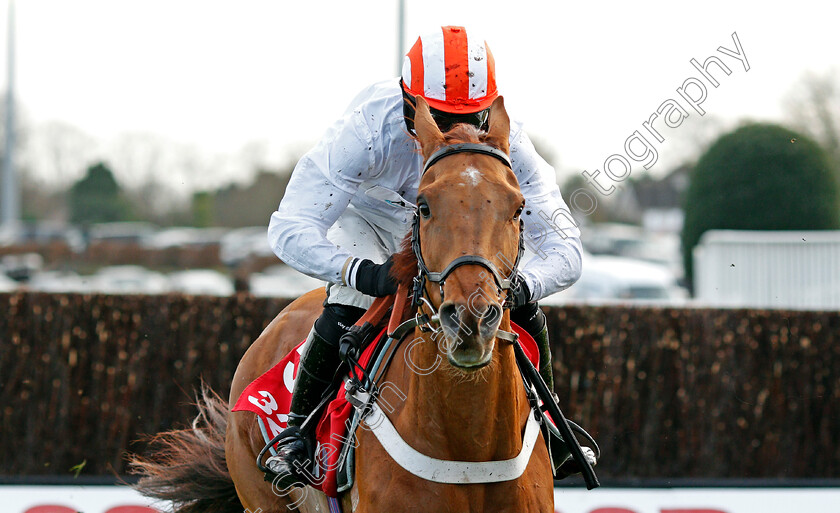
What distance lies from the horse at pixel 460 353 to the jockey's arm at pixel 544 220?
0.46 meters

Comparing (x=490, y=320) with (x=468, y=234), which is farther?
(x=468, y=234)

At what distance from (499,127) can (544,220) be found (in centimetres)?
60

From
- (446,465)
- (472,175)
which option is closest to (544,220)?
(472,175)

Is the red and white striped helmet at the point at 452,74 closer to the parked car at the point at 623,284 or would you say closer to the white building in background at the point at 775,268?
the white building in background at the point at 775,268

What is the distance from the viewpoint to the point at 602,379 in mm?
7133

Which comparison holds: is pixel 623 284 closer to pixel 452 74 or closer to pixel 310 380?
pixel 310 380

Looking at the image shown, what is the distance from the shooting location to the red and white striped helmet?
116 inches

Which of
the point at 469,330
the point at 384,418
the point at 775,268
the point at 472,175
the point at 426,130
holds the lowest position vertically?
the point at 384,418

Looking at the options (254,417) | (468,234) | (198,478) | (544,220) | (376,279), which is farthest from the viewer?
(198,478)

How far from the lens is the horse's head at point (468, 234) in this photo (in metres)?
2.23

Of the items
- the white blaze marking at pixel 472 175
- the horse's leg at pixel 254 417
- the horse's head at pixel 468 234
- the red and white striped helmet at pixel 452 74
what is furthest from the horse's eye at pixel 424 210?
the horse's leg at pixel 254 417

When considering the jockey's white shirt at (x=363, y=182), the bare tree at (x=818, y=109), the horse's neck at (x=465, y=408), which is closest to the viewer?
the horse's neck at (x=465, y=408)

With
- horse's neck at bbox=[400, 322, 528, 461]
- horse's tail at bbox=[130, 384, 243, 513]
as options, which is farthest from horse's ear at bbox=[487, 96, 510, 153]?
horse's tail at bbox=[130, 384, 243, 513]

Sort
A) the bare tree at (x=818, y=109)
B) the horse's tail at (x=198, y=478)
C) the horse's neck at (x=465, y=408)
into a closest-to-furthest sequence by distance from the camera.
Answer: the horse's neck at (x=465, y=408) < the horse's tail at (x=198, y=478) < the bare tree at (x=818, y=109)
